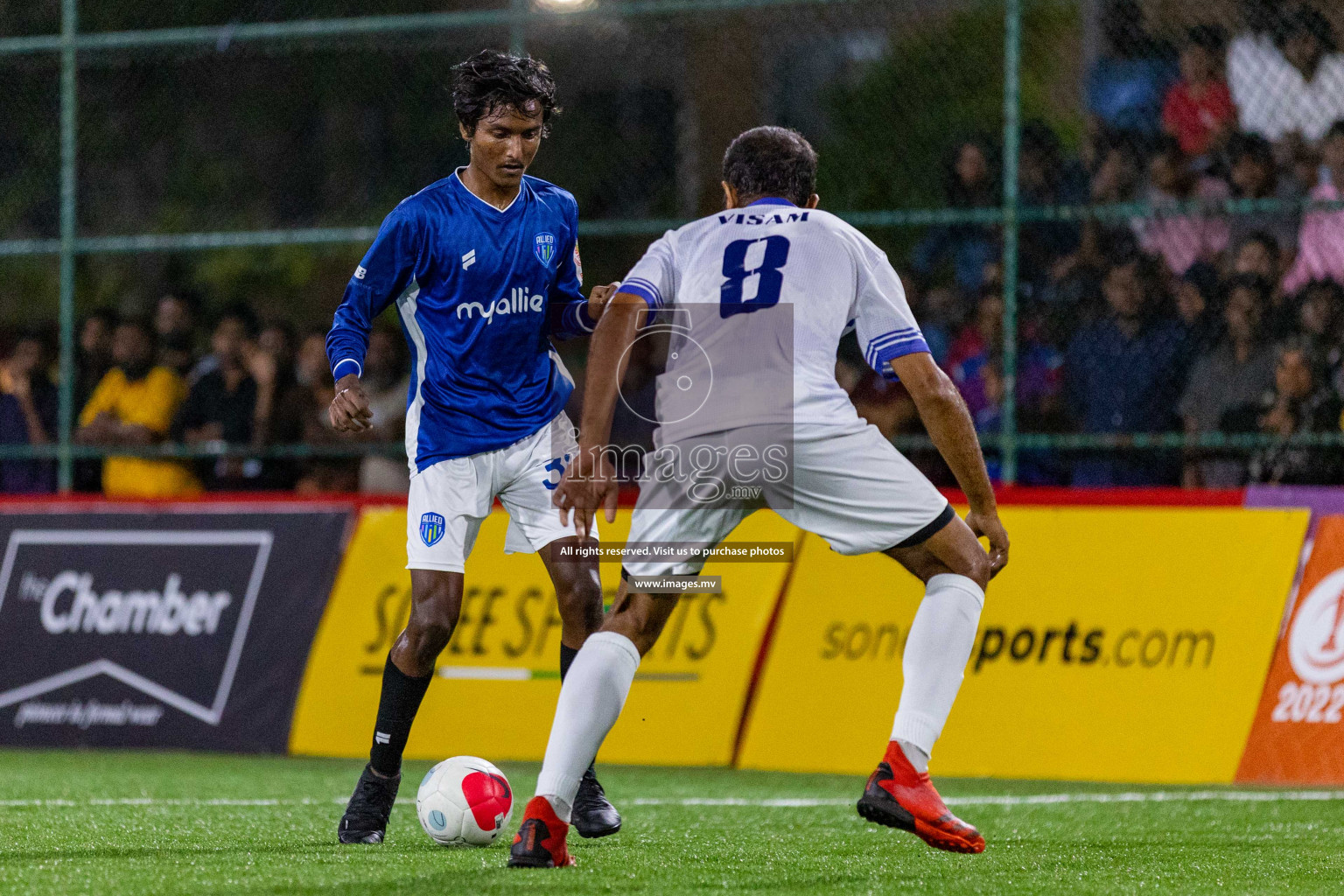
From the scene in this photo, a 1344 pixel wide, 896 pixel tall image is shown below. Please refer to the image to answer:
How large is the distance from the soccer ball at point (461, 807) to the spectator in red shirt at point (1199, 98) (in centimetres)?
528

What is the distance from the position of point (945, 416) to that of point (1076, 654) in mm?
3302

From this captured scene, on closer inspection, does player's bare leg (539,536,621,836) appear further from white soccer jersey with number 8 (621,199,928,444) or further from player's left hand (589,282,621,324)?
white soccer jersey with number 8 (621,199,928,444)

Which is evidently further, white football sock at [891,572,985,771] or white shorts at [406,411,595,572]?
white shorts at [406,411,595,572]

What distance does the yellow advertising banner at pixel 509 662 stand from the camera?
8.31 m

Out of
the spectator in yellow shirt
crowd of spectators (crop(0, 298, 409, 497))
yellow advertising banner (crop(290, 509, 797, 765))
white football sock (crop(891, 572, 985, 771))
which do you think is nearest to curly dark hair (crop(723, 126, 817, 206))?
white football sock (crop(891, 572, 985, 771))

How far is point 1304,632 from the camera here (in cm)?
751

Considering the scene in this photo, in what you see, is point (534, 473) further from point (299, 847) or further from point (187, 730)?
point (187, 730)

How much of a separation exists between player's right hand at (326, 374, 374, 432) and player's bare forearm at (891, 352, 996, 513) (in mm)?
1556

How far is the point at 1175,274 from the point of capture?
8430 mm

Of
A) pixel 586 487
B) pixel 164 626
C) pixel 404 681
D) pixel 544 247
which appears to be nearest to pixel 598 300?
pixel 544 247

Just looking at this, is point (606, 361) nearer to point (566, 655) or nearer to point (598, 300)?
point (598, 300)

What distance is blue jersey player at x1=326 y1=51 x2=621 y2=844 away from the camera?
559 cm

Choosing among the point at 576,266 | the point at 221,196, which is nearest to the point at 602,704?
the point at 576,266

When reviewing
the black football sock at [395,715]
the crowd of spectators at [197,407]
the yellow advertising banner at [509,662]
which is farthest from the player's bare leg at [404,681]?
the crowd of spectators at [197,407]
